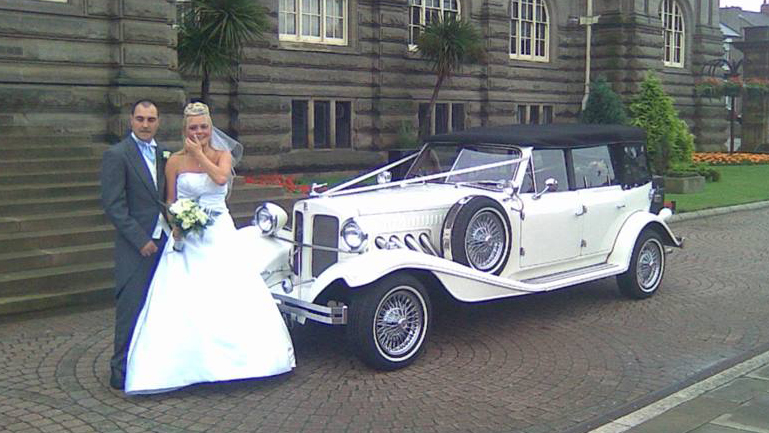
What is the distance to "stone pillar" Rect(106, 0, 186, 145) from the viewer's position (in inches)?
562

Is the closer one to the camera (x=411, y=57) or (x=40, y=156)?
(x=40, y=156)

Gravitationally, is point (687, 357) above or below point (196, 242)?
below

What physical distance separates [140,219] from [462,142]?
149 inches

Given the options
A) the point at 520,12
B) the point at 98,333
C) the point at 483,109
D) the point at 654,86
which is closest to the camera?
the point at 98,333

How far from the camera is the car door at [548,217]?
330 inches

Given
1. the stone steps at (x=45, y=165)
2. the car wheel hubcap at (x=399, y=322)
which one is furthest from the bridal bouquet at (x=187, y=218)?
the stone steps at (x=45, y=165)

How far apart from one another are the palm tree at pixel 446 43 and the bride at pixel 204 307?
16.7m

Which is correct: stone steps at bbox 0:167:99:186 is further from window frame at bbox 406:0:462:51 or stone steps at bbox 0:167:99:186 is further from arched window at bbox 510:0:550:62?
arched window at bbox 510:0:550:62

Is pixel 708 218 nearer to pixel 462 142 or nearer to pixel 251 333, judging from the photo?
pixel 462 142

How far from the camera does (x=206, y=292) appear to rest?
6.45 m

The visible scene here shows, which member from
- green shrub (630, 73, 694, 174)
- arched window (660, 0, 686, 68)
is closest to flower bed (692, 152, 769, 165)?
arched window (660, 0, 686, 68)

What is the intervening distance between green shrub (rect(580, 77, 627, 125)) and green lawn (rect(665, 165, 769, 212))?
3.10 meters

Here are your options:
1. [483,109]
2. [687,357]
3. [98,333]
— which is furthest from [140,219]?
[483,109]

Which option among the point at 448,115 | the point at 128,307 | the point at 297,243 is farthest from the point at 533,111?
the point at 128,307
